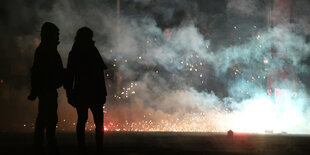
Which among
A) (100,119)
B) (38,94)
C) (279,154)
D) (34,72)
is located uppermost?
(34,72)

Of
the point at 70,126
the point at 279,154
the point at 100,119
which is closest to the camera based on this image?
the point at 100,119

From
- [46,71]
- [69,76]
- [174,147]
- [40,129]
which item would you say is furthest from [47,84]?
[174,147]

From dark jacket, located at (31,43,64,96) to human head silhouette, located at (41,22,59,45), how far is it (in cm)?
7

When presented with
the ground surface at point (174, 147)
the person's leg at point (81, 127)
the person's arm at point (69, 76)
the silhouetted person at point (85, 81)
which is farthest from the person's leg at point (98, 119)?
the ground surface at point (174, 147)

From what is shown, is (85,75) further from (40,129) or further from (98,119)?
(40,129)

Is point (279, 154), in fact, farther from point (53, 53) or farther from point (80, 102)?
point (53, 53)

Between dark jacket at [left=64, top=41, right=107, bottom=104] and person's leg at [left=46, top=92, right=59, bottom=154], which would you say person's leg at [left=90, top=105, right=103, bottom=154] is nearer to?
dark jacket at [left=64, top=41, right=107, bottom=104]

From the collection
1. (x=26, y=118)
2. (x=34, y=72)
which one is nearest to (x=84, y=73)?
(x=34, y=72)

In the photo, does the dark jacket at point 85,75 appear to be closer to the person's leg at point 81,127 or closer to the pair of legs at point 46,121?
the person's leg at point 81,127

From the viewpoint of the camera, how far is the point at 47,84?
15.7ft

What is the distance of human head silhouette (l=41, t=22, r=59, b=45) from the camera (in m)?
4.89

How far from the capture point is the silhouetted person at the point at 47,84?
4695 mm

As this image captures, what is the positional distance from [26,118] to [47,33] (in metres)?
79.8

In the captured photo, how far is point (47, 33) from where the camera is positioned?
4.91m
